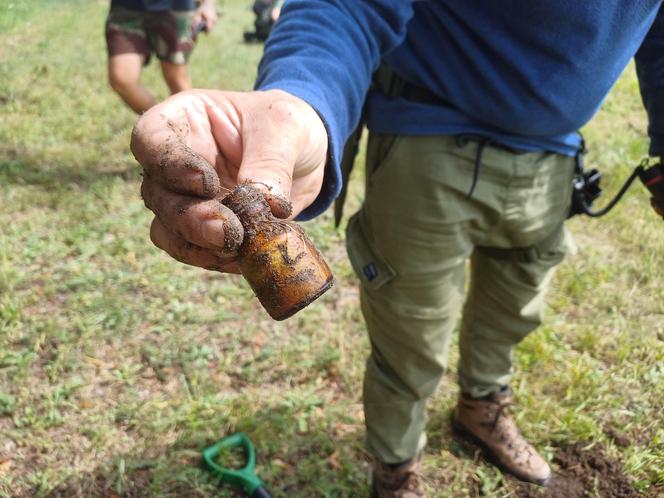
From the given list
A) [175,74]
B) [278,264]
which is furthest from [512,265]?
[175,74]

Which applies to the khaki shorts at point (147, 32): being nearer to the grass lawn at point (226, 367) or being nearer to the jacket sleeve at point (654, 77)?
the grass lawn at point (226, 367)

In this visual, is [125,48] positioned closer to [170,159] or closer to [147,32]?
[147,32]

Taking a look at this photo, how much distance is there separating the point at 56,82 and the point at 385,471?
18.2 feet

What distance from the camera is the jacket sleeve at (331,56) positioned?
120 cm

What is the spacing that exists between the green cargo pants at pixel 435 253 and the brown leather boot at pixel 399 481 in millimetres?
59

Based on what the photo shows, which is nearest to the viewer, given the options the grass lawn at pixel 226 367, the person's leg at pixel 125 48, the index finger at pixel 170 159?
the index finger at pixel 170 159

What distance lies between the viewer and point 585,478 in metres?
2.29

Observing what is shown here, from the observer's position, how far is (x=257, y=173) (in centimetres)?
97

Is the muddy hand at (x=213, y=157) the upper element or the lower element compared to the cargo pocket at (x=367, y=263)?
upper

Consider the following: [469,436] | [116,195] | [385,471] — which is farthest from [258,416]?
[116,195]

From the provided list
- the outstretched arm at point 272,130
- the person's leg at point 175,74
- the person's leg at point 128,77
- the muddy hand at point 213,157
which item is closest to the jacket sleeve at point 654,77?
the outstretched arm at point 272,130

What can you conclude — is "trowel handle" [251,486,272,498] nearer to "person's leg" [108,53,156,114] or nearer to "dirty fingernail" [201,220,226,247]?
"dirty fingernail" [201,220,226,247]

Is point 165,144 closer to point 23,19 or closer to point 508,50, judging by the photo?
point 508,50

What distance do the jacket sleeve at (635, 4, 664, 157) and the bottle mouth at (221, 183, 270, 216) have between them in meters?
1.52
